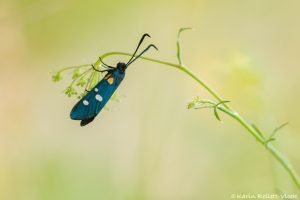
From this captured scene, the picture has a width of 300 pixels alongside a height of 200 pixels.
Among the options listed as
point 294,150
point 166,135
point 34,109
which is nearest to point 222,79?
point 166,135

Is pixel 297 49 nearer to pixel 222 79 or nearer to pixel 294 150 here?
pixel 222 79

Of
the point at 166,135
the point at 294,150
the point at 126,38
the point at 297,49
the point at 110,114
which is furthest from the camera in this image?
the point at 126,38

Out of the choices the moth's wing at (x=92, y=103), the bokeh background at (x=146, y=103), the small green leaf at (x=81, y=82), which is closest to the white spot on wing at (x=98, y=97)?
the moth's wing at (x=92, y=103)

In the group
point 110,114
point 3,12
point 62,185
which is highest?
point 3,12

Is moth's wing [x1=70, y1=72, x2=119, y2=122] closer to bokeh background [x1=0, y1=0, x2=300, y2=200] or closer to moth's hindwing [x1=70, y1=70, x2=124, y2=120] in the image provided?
moth's hindwing [x1=70, y1=70, x2=124, y2=120]

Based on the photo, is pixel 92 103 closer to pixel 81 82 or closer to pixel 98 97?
pixel 98 97

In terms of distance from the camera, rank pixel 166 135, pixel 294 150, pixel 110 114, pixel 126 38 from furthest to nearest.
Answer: pixel 126 38 < pixel 110 114 < pixel 166 135 < pixel 294 150

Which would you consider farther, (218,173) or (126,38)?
(126,38)

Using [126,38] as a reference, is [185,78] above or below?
below
